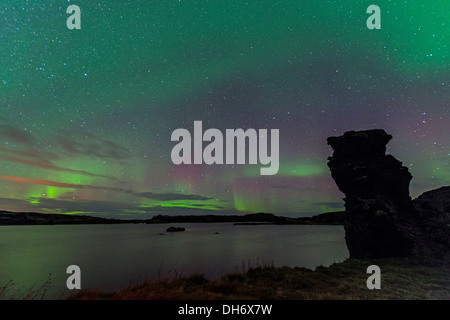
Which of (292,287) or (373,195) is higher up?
(373,195)

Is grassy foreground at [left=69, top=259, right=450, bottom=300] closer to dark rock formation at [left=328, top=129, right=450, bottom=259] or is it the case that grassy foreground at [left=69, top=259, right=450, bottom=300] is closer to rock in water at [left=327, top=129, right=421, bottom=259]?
dark rock formation at [left=328, top=129, right=450, bottom=259]

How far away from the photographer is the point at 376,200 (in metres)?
35.1

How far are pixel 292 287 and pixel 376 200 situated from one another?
23.9 metres

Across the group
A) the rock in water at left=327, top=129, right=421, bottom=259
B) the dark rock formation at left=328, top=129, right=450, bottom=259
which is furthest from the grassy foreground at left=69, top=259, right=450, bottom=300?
the rock in water at left=327, top=129, right=421, bottom=259

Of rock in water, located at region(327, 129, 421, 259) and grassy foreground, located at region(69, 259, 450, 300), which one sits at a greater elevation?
rock in water, located at region(327, 129, 421, 259)

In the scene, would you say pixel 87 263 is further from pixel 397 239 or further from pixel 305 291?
pixel 397 239

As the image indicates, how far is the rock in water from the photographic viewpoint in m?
33.5

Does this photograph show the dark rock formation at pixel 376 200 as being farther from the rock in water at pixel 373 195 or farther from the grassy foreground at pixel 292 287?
the grassy foreground at pixel 292 287

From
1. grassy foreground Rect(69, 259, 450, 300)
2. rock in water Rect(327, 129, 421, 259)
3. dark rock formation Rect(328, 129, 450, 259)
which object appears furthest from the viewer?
rock in water Rect(327, 129, 421, 259)

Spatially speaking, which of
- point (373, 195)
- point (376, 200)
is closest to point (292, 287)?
point (376, 200)

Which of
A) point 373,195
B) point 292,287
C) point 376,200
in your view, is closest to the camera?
point 292,287

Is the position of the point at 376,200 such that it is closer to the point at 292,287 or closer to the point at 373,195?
the point at 373,195

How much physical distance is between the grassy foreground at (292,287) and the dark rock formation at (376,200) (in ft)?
29.2

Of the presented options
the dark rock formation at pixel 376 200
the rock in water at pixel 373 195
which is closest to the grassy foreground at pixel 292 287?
the dark rock formation at pixel 376 200
